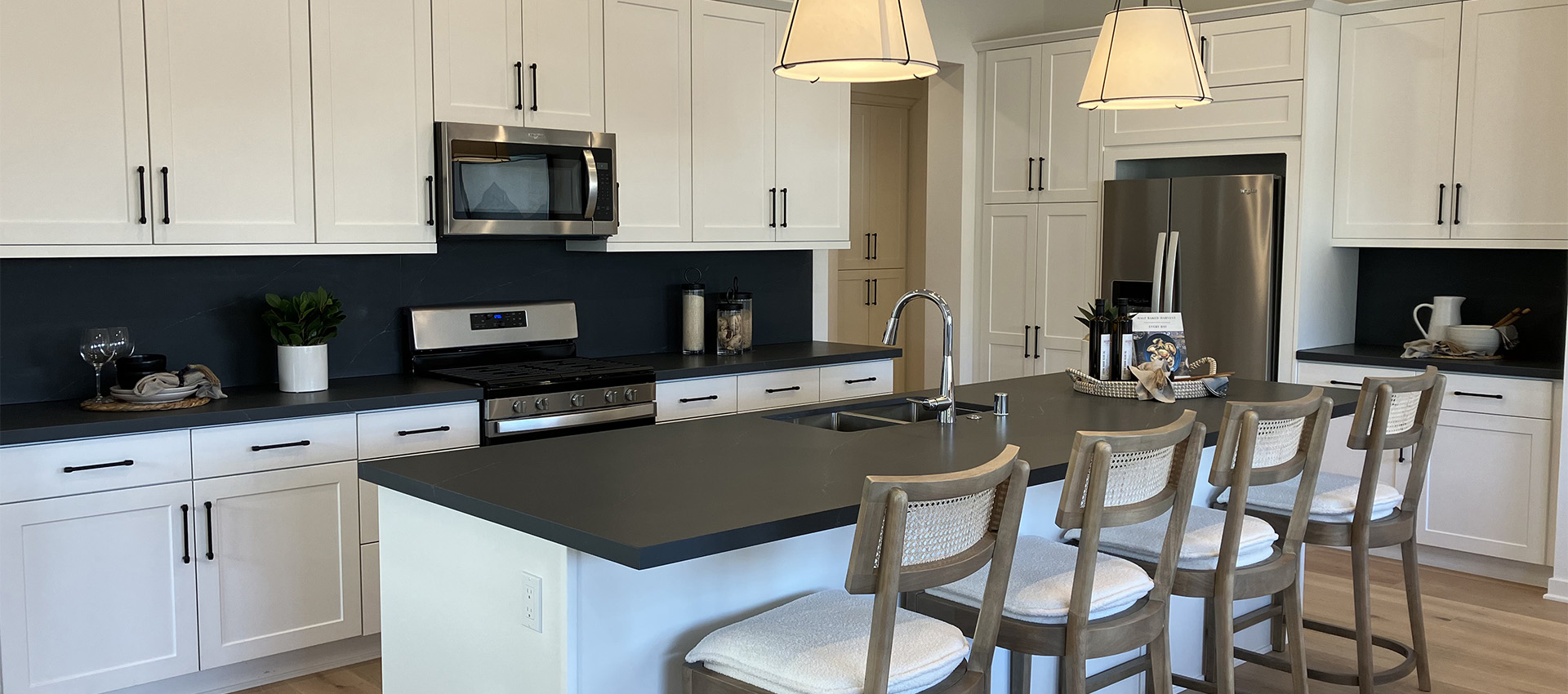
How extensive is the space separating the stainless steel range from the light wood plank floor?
0.90 metres

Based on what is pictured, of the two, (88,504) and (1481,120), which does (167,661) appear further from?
(1481,120)

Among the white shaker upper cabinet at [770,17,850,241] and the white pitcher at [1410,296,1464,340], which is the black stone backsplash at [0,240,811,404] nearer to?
the white shaker upper cabinet at [770,17,850,241]

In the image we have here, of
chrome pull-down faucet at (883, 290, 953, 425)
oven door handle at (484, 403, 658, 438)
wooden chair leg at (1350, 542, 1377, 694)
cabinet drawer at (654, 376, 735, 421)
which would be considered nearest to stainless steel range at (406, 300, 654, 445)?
oven door handle at (484, 403, 658, 438)

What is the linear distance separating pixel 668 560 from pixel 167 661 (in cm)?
212

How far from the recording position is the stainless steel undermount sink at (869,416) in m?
3.14

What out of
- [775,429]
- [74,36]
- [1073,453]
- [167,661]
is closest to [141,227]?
[74,36]

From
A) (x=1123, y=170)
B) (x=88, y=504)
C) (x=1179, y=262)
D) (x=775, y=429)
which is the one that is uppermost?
(x=1123, y=170)

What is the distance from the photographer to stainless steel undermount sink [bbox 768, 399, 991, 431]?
10.3ft

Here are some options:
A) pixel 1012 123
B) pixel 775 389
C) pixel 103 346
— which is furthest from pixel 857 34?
pixel 1012 123

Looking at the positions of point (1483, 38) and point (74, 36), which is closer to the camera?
point (74, 36)

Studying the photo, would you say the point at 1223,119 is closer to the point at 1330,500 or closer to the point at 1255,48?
the point at 1255,48

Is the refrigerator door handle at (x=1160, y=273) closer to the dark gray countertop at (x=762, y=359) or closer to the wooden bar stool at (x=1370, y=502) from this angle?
the dark gray countertop at (x=762, y=359)

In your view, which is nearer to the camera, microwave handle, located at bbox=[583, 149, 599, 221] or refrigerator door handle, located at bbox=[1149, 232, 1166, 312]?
microwave handle, located at bbox=[583, 149, 599, 221]

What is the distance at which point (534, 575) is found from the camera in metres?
2.07
